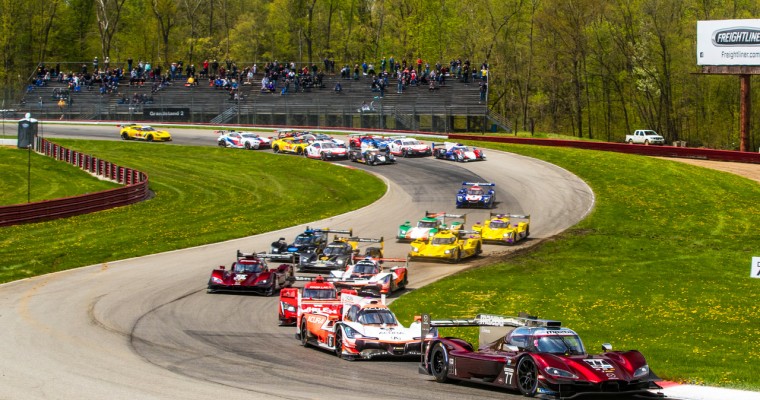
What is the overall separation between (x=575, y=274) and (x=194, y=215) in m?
22.4

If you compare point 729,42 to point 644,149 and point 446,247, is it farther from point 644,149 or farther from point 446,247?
point 446,247

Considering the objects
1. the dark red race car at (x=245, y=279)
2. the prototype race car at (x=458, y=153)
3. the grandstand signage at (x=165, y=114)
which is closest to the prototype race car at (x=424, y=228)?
the dark red race car at (x=245, y=279)

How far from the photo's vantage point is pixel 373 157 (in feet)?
229

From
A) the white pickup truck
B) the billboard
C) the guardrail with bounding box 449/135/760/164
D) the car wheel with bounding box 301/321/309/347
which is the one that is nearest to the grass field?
the guardrail with bounding box 449/135/760/164

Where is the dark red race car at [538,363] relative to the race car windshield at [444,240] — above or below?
above

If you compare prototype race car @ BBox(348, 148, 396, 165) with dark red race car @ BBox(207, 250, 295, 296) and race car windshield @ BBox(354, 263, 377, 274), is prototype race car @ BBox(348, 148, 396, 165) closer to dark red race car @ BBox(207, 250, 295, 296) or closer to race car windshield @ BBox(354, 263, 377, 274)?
race car windshield @ BBox(354, 263, 377, 274)

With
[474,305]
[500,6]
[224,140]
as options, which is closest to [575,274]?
[474,305]

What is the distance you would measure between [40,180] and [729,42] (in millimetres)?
46747

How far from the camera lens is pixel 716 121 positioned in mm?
96250

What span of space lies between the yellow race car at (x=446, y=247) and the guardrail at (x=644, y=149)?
34.1 metres

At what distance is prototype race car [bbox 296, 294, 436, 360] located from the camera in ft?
73.5

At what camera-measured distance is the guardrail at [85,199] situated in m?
45.8

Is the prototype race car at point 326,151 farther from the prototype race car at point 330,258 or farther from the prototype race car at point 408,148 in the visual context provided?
the prototype race car at point 330,258

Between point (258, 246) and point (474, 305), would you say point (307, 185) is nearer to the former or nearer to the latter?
point (258, 246)
